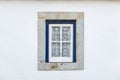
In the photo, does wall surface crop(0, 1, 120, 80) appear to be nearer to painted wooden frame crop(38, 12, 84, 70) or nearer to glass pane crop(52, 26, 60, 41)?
painted wooden frame crop(38, 12, 84, 70)

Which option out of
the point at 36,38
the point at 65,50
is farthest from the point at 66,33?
the point at 36,38

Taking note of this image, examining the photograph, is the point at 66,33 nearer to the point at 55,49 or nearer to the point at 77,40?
the point at 77,40

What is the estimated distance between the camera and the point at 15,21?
7.12 metres

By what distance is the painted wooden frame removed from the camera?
711 cm

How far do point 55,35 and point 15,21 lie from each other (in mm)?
902

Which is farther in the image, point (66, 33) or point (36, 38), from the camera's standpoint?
point (66, 33)

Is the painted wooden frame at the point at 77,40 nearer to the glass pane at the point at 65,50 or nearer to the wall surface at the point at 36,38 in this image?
the wall surface at the point at 36,38

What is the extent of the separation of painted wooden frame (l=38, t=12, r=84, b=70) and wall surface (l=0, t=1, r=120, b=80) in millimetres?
87

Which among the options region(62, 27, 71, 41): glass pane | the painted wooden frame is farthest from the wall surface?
region(62, 27, 71, 41): glass pane

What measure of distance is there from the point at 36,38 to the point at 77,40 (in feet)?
2.85

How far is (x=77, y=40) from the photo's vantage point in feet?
23.6

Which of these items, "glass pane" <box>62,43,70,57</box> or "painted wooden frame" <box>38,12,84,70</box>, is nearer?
"painted wooden frame" <box>38,12,84,70</box>
